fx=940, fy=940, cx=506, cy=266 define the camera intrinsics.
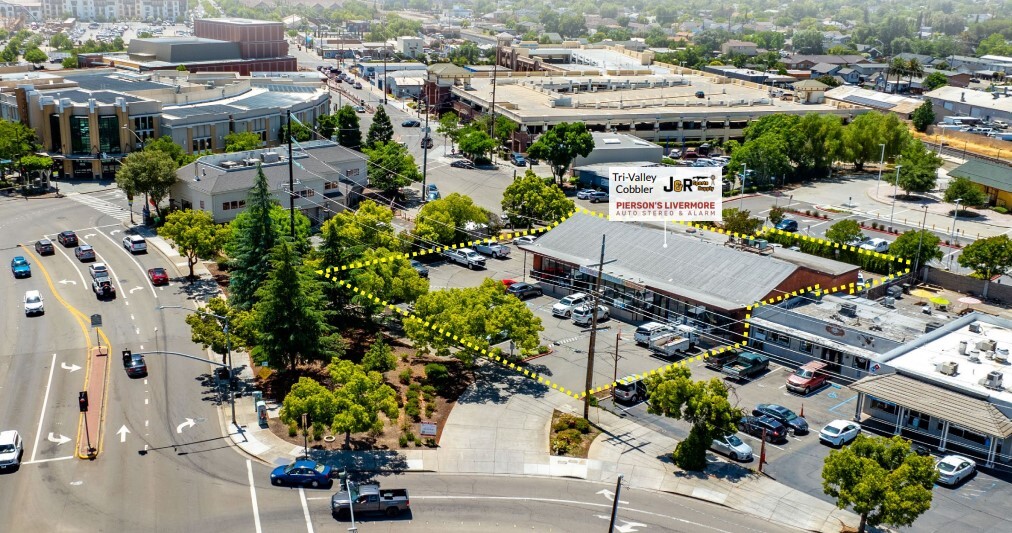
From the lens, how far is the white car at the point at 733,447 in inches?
1880

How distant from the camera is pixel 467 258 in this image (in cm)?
7638

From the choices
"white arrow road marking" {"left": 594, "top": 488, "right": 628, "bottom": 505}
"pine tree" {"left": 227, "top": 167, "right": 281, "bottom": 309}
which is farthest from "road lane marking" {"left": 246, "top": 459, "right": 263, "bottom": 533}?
"pine tree" {"left": 227, "top": 167, "right": 281, "bottom": 309}

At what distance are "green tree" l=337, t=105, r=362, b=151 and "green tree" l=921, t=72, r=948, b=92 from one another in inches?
4665

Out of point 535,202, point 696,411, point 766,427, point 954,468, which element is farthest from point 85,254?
point 954,468

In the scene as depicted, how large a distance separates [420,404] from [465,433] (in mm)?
4053

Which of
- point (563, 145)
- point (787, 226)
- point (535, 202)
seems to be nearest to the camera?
point (535, 202)

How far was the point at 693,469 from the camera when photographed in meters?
46.9

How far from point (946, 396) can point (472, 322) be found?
85.2 feet

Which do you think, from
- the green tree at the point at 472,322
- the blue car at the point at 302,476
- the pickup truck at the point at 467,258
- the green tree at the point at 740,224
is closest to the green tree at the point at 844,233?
the green tree at the point at 740,224

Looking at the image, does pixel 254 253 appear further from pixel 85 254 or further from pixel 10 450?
pixel 85 254

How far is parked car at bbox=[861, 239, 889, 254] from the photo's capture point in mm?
81556

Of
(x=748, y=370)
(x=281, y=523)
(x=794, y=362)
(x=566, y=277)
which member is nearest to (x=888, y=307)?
(x=794, y=362)

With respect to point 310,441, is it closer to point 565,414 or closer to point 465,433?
point 465,433

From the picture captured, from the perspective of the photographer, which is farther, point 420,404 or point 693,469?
point 420,404
